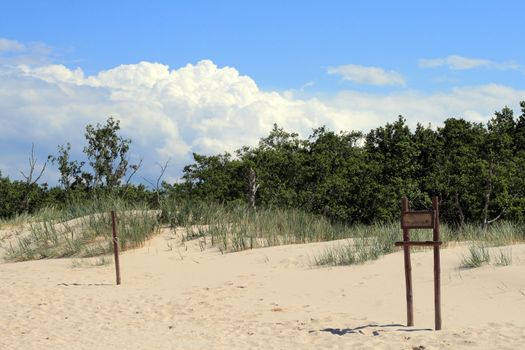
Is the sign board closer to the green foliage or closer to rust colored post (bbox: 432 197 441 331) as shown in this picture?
rust colored post (bbox: 432 197 441 331)

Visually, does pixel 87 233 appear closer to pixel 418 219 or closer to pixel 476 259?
pixel 476 259

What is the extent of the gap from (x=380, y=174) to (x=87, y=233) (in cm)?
1254

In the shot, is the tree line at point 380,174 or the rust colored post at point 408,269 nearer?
the rust colored post at point 408,269

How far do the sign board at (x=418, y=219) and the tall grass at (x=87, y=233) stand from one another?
11.3 meters

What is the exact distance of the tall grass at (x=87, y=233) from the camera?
18.8 metres

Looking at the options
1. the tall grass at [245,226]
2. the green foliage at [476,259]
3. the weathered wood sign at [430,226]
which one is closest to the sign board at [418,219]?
the weathered wood sign at [430,226]

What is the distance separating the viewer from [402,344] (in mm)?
8477

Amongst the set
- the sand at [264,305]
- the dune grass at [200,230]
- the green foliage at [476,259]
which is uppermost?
the dune grass at [200,230]

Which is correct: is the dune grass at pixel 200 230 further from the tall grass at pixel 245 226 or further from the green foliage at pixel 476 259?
the green foliage at pixel 476 259

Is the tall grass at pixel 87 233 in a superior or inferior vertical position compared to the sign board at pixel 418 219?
inferior

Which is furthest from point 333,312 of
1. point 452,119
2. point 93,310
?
point 452,119

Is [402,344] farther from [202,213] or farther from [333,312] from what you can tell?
[202,213]

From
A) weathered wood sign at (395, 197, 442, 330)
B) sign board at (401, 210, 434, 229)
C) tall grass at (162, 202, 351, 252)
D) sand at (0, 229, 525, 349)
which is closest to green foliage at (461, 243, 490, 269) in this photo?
sand at (0, 229, 525, 349)

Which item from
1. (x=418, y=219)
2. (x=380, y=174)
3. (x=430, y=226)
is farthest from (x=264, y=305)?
(x=380, y=174)
